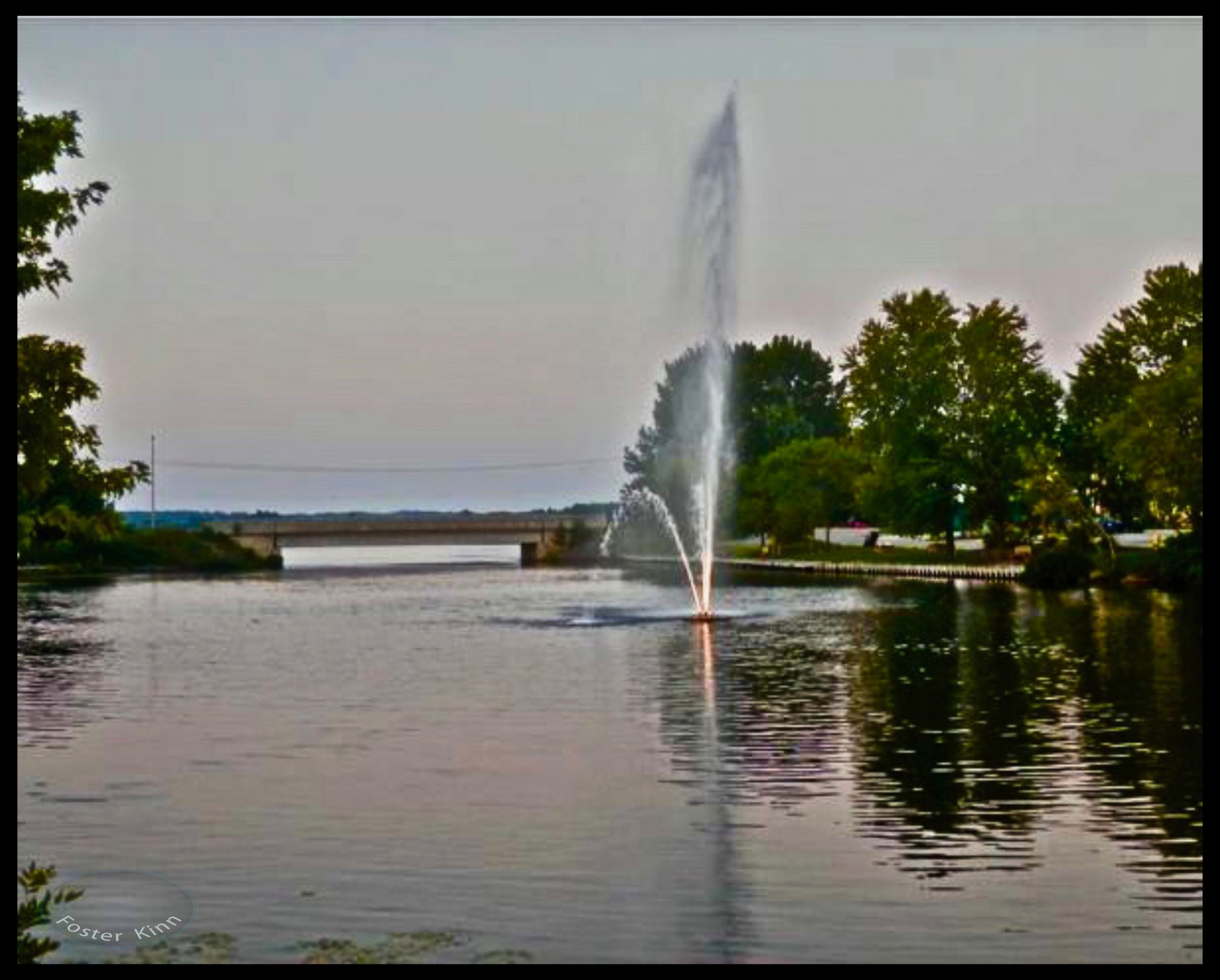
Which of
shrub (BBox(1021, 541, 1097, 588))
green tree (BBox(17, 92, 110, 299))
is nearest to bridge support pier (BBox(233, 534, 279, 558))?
shrub (BBox(1021, 541, 1097, 588))

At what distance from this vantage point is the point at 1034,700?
4481 centimetres

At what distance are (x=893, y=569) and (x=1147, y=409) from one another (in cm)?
3450

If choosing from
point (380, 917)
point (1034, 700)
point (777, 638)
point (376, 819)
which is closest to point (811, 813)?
point (376, 819)

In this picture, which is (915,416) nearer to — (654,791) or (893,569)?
(893,569)

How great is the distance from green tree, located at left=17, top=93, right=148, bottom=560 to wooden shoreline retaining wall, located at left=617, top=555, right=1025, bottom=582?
330ft

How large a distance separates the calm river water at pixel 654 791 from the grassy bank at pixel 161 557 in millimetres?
101235

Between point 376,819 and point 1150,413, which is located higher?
point 1150,413

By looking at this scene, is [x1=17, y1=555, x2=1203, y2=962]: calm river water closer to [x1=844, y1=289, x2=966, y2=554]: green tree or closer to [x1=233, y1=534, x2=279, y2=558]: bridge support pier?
[x1=844, y1=289, x2=966, y2=554]: green tree

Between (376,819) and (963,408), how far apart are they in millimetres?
109950

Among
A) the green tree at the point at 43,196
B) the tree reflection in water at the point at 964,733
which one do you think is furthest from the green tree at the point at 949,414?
the green tree at the point at 43,196

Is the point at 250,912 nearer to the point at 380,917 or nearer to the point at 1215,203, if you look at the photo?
the point at 380,917

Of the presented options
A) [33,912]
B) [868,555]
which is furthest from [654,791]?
[868,555]

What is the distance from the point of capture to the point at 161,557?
17825 centimetres

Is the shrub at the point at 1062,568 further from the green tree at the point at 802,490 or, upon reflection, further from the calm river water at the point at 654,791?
the green tree at the point at 802,490
